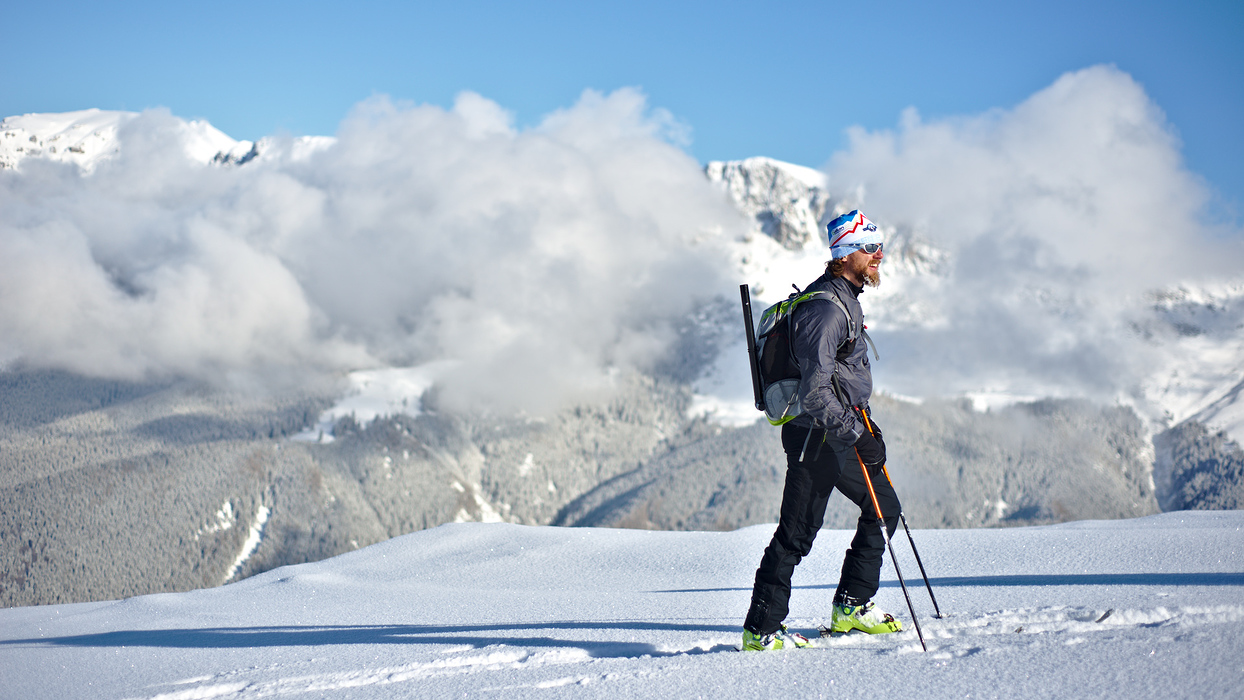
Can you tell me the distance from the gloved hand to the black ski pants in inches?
3.4

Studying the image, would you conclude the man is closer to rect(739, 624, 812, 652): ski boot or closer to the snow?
rect(739, 624, 812, 652): ski boot

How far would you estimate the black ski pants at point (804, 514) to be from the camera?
18.1ft

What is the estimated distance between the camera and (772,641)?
18.0 feet

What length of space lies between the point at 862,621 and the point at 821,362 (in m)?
2.03

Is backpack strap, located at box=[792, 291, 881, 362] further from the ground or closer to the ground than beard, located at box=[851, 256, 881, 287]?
closer to the ground

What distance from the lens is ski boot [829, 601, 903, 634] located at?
5.80 m

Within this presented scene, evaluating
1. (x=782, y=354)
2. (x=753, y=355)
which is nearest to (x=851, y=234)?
(x=782, y=354)

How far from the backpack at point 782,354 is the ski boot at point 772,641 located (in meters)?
1.48

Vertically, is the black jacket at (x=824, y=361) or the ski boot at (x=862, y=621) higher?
the black jacket at (x=824, y=361)

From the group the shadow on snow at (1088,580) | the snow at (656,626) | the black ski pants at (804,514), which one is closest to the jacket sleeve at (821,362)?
the black ski pants at (804,514)

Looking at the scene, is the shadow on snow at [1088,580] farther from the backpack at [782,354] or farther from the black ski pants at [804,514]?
the backpack at [782,354]

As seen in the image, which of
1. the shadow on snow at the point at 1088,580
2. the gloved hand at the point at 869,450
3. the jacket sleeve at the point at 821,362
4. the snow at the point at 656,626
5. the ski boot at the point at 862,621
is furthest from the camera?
the shadow on snow at the point at 1088,580

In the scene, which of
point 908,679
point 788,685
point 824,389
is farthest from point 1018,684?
point 824,389

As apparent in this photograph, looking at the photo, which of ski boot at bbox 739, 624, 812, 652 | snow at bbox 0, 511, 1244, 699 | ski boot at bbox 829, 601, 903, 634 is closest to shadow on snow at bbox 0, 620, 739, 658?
snow at bbox 0, 511, 1244, 699
